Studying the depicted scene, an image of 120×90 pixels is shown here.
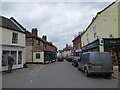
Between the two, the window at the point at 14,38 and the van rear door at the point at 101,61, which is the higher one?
the window at the point at 14,38

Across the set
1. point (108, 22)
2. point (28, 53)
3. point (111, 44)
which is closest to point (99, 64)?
point (111, 44)

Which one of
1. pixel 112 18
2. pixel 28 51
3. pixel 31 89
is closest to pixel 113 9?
pixel 112 18

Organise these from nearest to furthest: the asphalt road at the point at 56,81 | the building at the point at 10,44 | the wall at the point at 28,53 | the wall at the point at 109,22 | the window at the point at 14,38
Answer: the asphalt road at the point at 56,81, the building at the point at 10,44, the window at the point at 14,38, the wall at the point at 109,22, the wall at the point at 28,53

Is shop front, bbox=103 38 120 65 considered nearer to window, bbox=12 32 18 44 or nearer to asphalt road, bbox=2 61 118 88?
asphalt road, bbox=2 61 118 88

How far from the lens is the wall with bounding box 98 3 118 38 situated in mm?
18203

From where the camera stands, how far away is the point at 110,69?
10148mm

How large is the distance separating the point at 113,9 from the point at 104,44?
5.10 metres

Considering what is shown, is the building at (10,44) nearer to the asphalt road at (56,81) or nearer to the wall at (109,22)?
the asphalt road at (56,81)

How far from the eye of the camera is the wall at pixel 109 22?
1820cm

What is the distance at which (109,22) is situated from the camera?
18.5 m

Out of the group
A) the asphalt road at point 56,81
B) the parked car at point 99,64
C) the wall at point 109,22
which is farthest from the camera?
the wall at point 109,22

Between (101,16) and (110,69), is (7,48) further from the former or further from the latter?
(101,16)

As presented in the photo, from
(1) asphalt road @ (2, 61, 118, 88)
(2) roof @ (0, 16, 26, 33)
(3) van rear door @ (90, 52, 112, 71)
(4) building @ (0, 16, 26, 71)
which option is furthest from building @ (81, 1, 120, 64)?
(2) roof @ (0, 16, 26, 33)

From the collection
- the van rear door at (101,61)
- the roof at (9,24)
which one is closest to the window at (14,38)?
the roof at (9,24)
